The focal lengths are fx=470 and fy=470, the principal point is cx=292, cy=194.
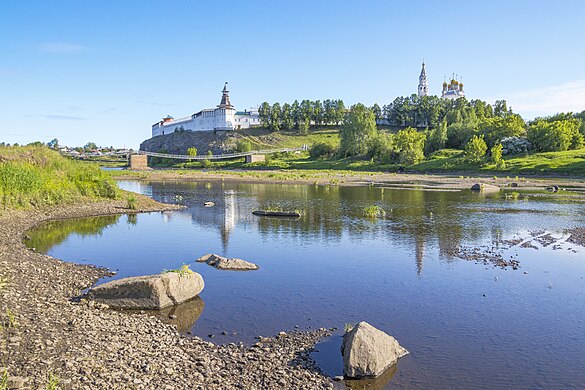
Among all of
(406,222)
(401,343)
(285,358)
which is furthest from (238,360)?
(406,222)

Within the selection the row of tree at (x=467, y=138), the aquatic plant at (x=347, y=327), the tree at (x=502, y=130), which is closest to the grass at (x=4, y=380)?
the aquatic plant at (x=347, y=327)

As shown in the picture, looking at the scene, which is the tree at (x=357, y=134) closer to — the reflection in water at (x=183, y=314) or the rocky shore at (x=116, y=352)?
the reflection in water at (x=183, y=314)

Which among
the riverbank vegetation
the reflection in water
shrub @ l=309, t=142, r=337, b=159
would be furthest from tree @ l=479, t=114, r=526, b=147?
the reflection in water

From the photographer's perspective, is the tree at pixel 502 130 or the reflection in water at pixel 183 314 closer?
the reflection in water at pixel 183 314

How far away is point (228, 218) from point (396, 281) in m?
24.8

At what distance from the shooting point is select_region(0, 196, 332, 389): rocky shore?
11875 millimetres

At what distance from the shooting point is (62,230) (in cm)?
3694

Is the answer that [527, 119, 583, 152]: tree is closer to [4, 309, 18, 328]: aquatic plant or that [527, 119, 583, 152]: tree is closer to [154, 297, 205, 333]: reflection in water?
[154, 297, 205, 333]: reflection in water

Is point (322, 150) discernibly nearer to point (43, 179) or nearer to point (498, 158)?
point (498, 158)

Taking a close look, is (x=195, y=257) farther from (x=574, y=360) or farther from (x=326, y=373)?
(x=574, y=360)

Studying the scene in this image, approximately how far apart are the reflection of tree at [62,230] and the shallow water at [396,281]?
0.44 ft

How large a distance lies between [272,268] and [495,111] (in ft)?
644

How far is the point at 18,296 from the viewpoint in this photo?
57.0 ft

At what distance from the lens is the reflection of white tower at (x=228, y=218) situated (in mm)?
36594
